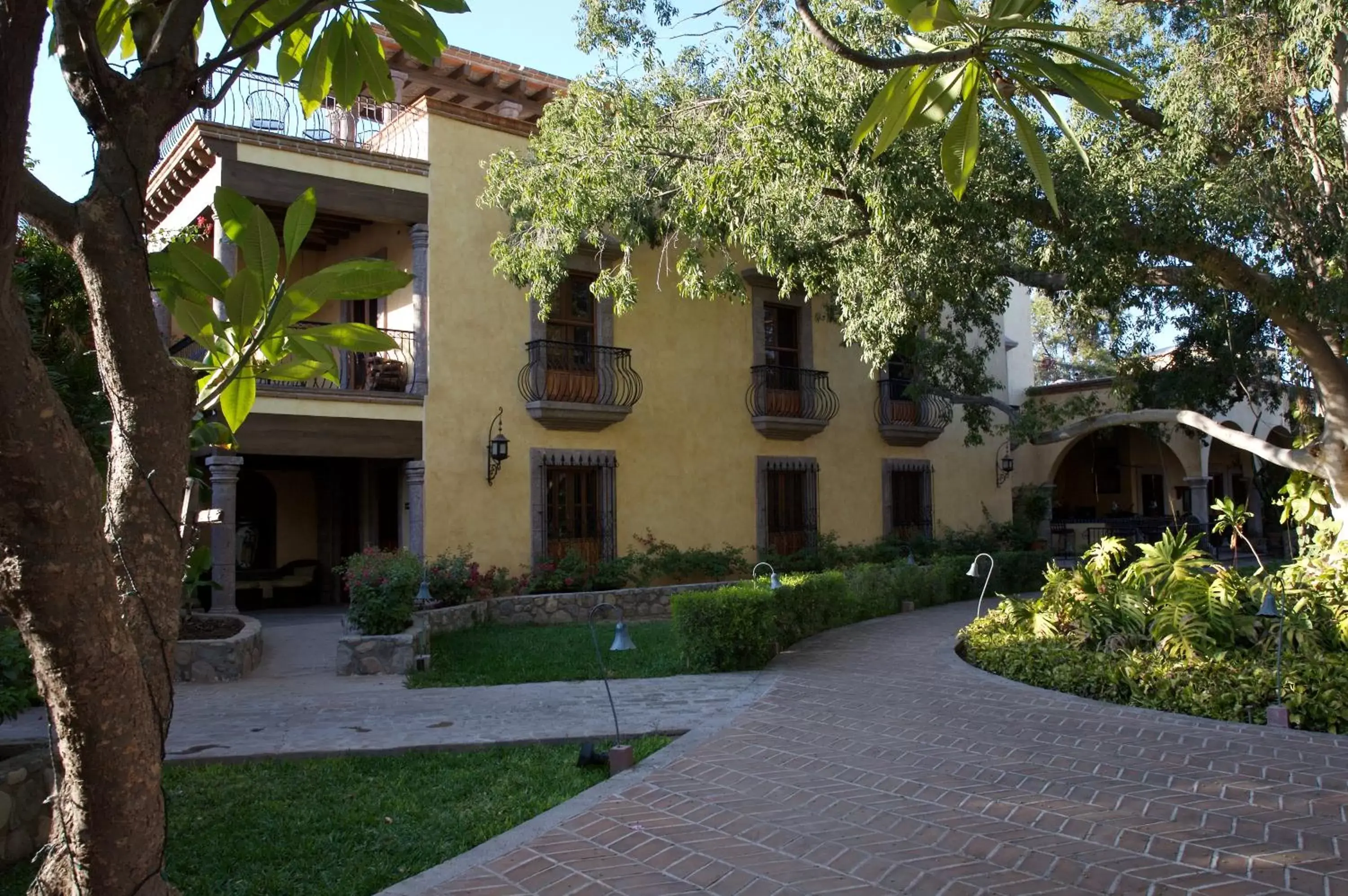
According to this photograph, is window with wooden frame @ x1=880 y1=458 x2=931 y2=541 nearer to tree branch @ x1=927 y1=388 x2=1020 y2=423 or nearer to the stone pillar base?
tree branch @ x1=927 y1=388 x2=1020 y2=423

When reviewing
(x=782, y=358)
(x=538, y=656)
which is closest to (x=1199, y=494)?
(x=782, y=358)

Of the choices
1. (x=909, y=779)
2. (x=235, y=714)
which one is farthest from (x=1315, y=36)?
(x=235, y=714)

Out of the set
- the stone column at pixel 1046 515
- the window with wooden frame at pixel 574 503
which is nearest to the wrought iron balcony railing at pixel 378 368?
the window with wooden frame at pixel 574 503

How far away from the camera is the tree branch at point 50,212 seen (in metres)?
2.86

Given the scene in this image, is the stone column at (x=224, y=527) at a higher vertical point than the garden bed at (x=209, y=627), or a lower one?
higher

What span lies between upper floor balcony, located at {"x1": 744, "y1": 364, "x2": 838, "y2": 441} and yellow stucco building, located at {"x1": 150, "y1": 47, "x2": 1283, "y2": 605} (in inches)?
1.8

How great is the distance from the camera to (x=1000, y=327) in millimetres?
19891

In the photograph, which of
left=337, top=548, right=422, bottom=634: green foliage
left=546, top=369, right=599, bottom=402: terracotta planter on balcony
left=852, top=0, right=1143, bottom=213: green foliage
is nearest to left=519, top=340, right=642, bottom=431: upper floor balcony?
left=546, top=369, right=599, bottom=402: terracotta planter on balcony

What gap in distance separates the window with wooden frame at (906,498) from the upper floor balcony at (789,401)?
2.04 metres

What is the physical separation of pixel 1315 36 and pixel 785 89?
4.64 metres

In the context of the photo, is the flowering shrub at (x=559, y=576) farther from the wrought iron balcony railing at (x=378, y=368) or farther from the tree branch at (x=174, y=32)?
the tree branch at (x=174, y=32)

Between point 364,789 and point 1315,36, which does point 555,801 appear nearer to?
point 364,789

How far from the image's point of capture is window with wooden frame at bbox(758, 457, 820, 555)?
1784 centimetres

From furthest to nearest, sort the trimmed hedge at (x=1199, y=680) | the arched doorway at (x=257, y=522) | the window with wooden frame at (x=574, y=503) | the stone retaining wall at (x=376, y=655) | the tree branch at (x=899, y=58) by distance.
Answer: the arched doorway at (x=257, y=522) < the window with wooden frame at (x=574, y=503) < the stone retaining wall at (x=376, y=655) < the trimmed hedge at (x=1199, y=680) < the tree branch at (x=899, y=58)
